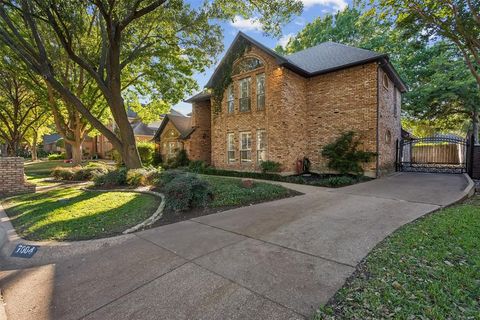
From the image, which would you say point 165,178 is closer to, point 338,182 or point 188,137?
point 338,182

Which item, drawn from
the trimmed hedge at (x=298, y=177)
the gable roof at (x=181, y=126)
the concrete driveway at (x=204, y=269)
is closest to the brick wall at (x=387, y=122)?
the trimmed hedge at (x=298, y=177)

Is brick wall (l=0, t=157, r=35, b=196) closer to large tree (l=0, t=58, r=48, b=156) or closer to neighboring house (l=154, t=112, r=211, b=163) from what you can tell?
large tree (l=0, t=58, r=48, b=156)

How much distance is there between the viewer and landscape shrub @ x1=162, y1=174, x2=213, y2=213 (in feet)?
20.5

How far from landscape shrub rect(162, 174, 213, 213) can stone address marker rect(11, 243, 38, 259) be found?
285 centimetres

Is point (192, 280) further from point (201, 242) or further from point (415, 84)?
point (415, 84)

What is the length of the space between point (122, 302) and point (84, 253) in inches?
74.8

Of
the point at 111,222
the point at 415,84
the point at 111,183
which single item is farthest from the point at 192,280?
the point at 415,84

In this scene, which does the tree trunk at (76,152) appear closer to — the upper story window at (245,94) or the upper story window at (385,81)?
the upper story window at (245,94)

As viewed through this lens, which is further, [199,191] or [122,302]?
[199,191]

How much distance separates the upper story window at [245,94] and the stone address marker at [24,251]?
38.3 feet

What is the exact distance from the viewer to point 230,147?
49.2 feet

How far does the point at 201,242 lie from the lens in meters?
4.19

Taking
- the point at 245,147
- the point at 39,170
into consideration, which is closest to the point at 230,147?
the point at 245,147

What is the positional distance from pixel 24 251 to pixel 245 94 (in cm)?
1233
